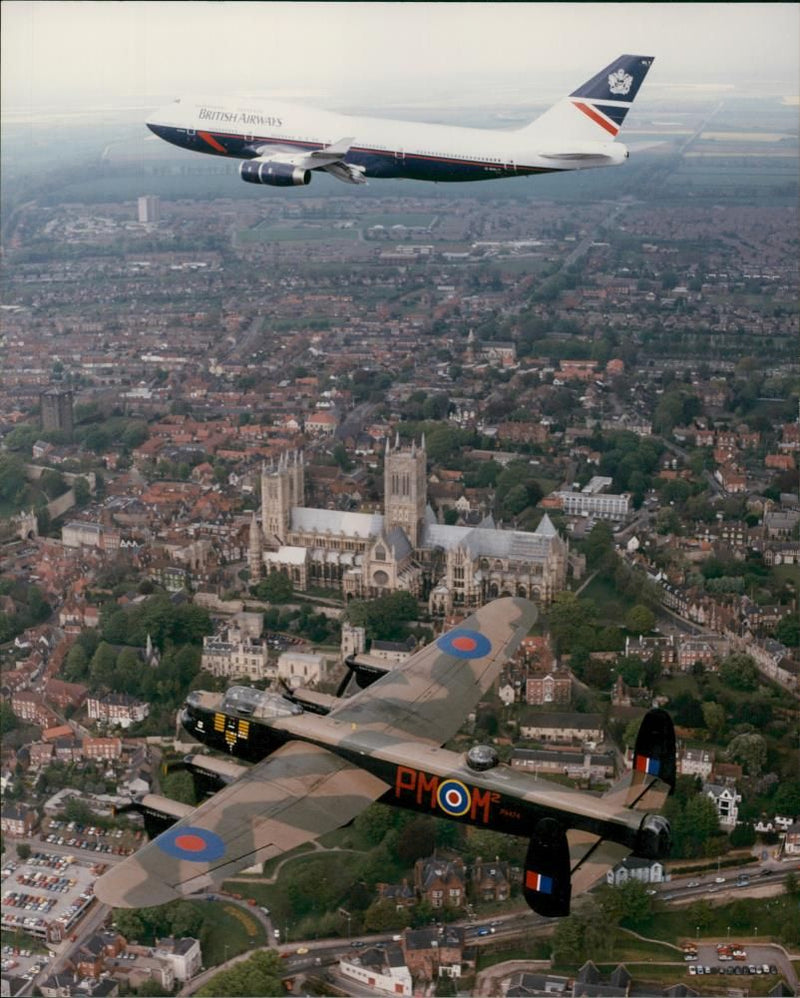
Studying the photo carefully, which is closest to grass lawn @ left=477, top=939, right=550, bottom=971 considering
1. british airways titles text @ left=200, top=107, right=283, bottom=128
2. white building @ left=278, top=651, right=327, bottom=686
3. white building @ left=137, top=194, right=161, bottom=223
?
white building @ left=278, top=651, right=327, bottom=686

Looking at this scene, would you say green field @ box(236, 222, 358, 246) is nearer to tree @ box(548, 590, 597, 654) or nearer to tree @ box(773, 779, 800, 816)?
tree @ box(548, 590, 597, 654)

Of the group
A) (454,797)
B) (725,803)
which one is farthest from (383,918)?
(454,797)

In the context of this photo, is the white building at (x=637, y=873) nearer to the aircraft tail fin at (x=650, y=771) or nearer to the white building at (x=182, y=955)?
the white building at (x=182, y=955)

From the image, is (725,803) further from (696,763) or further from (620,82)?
(620,82)

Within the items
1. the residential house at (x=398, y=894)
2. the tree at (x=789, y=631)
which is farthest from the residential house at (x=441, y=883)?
the tree at (x=789, y=631)

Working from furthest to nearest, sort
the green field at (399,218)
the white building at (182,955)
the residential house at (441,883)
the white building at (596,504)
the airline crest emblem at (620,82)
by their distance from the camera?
the green field at (399,218) < the white building at (596,504) < the residential house at (441,883) < the white building at (182,955) < the airline crest emblem at (620,82)

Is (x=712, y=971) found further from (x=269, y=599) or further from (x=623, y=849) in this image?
(x=269, y=599)

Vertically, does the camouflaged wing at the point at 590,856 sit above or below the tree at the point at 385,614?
above
